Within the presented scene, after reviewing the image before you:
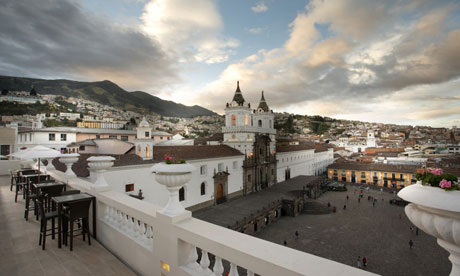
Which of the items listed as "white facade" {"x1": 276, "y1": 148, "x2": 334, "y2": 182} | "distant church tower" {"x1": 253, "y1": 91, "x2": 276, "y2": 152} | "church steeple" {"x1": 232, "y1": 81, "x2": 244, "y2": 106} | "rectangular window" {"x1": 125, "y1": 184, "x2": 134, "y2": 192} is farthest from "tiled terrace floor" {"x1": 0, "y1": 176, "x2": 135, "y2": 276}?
"white facade" {"x1": 276, "y1": 148, "x2": 334, "y2": 182}

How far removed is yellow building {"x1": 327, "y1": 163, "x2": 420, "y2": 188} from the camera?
43.7 m

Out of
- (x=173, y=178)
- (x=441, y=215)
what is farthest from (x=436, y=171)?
(x=173, y=178)

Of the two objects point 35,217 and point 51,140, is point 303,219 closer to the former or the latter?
point 35,217

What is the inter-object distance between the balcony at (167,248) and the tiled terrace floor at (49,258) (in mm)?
18

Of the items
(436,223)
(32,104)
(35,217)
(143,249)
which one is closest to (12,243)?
(35,217)

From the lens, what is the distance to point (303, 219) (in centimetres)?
2766

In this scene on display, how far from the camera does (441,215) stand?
1.67 meters

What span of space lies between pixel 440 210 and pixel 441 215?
2.5 inches

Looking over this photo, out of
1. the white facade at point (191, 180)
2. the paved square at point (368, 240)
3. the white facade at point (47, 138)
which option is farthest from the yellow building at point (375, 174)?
the white facade at point (47, 138)

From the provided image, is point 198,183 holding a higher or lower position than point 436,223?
lower

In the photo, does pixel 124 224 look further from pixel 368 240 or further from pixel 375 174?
pixel 375 174

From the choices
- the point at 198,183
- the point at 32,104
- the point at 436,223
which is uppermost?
the point at 32,104

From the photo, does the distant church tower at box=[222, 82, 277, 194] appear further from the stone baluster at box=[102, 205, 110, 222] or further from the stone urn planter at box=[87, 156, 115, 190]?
the stone baluster at box=[102, 205, 110, 222]

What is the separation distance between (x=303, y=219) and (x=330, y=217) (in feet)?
14.0
